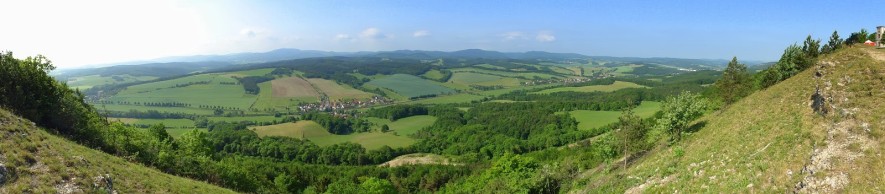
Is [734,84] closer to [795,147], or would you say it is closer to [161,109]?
[795,147]

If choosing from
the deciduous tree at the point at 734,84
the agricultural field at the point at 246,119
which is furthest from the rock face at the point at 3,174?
the agricultural field at the point at 246,119

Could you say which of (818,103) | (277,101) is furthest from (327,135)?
(818,103)

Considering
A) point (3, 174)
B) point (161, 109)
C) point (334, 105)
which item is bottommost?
point (334, 105)

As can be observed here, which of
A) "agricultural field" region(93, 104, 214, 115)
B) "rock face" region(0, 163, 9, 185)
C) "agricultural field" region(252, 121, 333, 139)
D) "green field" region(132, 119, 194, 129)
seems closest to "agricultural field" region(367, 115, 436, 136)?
"agricultural field" region(252, 121, 333, 139)

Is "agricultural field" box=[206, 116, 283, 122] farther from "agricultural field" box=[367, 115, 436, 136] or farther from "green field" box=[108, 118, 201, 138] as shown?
"agricultural field" box=[367, 115, 436, 136]

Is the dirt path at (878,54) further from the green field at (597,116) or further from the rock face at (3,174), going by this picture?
the green field at (597,116)

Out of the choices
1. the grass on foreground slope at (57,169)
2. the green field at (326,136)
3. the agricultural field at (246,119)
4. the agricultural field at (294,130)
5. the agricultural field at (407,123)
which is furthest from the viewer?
the agricultural field at (246,119)

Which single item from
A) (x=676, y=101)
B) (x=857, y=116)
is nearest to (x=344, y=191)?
(x=676, y=101)
